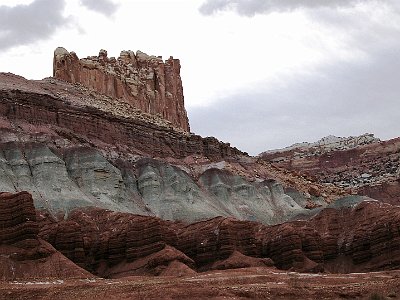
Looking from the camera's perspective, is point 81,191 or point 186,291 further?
point 81,191

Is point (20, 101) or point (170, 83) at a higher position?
point (170, 83)

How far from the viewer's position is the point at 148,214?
275 feet

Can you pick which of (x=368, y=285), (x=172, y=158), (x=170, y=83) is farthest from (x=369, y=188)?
(x=368, y=285)

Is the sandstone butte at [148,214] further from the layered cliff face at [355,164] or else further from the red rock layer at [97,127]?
the layered cliff face at [355,164]

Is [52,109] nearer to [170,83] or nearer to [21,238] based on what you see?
[21,238]

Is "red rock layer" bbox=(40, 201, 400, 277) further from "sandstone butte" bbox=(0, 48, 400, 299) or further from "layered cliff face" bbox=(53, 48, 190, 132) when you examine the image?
"layered cliff face" bbox=(53, 48, 190, 132)

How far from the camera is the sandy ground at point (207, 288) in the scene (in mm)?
50312

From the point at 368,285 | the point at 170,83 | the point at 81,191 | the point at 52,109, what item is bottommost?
the point at 368,285

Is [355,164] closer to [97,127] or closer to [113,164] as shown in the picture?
[97,127]

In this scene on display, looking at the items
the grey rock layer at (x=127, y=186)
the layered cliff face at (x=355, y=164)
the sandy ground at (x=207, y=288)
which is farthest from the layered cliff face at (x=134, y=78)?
the sandy ground at (x=207, y=288)

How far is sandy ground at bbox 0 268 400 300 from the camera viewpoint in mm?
50312

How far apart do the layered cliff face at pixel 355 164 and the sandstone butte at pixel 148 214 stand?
20262 millimetres

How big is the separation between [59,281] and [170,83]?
86704 millimetres

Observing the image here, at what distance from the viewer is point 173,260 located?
219 feet
